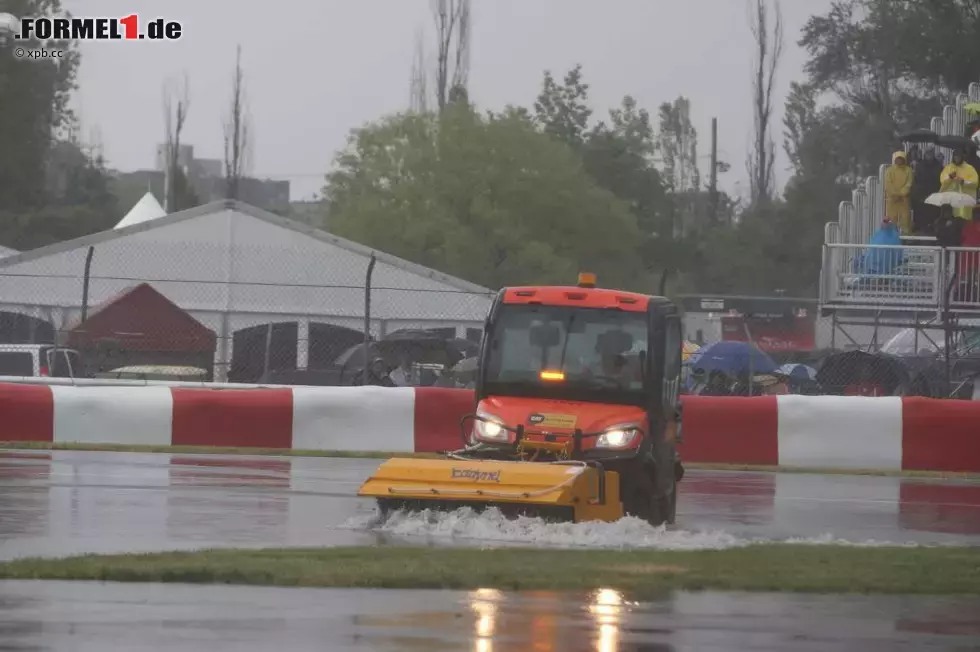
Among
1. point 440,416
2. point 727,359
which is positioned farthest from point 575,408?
point 727,359

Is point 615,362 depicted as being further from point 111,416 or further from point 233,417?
point 111,416

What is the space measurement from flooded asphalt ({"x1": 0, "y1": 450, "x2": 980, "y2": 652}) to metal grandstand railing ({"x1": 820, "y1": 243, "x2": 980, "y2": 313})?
11.5 metres

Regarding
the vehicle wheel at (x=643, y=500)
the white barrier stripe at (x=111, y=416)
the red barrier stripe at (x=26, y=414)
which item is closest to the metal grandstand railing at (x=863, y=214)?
the white barrier stripe at (x=111, y=416)

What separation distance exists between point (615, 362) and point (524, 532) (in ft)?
7.43

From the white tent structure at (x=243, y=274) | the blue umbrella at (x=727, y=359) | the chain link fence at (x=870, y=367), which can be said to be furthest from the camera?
the white tent structure at (x=243, y=274)

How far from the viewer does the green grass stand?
10453 millimetres

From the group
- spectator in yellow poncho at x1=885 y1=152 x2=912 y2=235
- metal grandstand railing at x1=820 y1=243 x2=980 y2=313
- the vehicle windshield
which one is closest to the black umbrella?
metal grandstand railing at x1=820 y1=243 x2=980 y2=313

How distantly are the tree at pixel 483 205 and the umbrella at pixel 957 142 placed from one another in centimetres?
2906

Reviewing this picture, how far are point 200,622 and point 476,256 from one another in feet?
169

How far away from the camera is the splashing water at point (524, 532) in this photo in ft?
42.3

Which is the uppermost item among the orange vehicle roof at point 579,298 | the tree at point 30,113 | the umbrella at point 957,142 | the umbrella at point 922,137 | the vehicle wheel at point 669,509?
the tree at point 30,113

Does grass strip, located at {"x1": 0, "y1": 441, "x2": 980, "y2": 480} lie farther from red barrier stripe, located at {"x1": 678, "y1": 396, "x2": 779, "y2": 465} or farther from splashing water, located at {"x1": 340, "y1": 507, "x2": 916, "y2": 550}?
splashing water, located at {"x1": 340, "y1": 507, "x2": 916, "y2": 550}

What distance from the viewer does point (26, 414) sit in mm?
21969

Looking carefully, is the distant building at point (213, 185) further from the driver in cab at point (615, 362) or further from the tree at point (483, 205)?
the driver in cab at point (615, 362)
